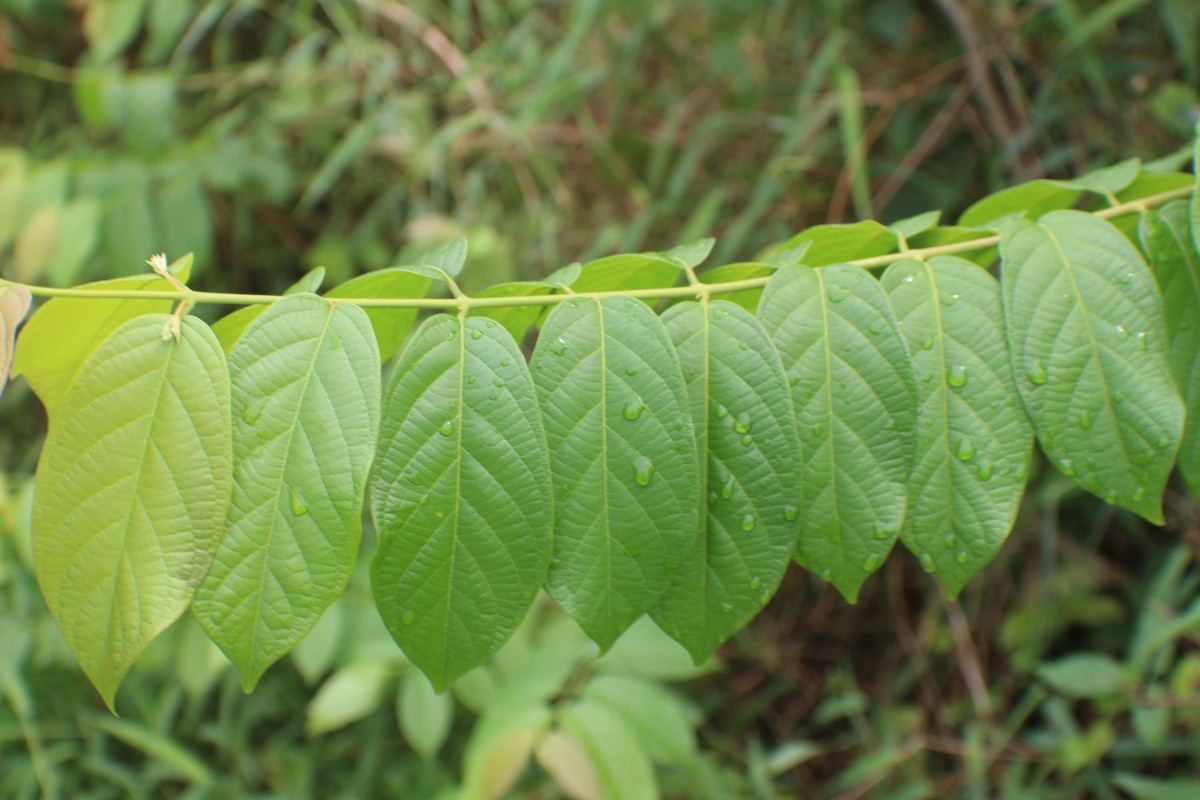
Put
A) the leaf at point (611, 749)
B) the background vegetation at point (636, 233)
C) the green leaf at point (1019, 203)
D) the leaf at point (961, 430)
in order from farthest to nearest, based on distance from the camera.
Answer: the background vegetation at point (636, 233), the leaf at point (611, 749), the green leaf at point (1019, 203), the leaf at point (961, 430)

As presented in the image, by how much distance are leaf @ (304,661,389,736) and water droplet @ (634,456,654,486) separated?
1.22 m

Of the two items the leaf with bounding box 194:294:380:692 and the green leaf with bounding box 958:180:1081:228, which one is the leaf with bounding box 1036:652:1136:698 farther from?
the leaf with bounding box 194:294:380:692

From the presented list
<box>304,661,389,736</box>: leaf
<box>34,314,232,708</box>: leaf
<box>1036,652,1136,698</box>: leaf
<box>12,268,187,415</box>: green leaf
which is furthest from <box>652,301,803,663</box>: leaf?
<box>1036,652,1136,698</box>: leaf

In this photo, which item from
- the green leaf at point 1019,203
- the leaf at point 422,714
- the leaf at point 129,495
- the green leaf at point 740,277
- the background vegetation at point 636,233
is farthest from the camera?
the background vegetation at point 636,233

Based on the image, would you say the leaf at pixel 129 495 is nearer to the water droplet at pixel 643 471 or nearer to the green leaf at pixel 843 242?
the water droplet at pixel 643 471

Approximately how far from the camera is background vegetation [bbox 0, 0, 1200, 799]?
1727 mm

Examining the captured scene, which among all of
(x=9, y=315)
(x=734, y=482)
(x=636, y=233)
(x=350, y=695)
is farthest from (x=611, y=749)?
(x=636, y=233)

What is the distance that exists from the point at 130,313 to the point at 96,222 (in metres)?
1.79

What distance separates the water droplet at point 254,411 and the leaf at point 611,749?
989 millimetres

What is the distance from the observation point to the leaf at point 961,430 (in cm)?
72

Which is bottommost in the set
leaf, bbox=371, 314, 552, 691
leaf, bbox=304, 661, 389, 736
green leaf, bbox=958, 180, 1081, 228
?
leaf, bbox=304, 661, 389, 736

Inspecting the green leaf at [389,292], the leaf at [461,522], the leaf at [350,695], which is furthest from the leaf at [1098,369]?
the leaf at [350,695]

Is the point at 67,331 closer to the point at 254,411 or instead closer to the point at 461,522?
the point at 254,411

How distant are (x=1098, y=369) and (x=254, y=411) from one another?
2.45 ft
